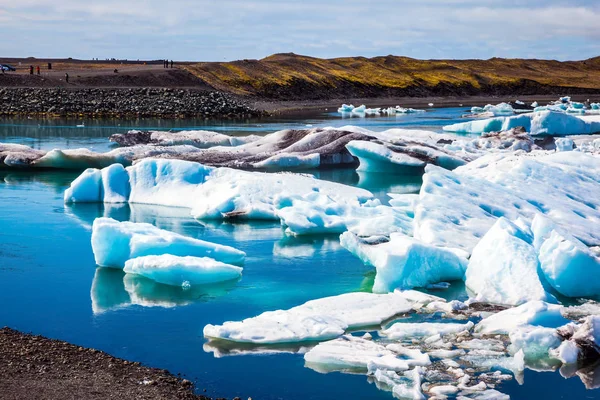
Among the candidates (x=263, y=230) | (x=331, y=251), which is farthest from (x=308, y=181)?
(x=331, y=251)

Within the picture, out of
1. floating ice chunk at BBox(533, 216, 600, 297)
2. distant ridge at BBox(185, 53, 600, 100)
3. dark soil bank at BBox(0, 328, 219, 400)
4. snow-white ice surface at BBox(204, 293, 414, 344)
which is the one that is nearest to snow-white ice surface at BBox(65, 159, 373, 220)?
floating ice chunk at BBox(533, 216, 600, 297)

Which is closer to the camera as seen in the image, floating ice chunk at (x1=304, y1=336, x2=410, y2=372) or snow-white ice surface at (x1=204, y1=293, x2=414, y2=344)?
floating ice chunk at (x1=304, y1=336, x2=410, y2=372)

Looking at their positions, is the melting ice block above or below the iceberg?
below

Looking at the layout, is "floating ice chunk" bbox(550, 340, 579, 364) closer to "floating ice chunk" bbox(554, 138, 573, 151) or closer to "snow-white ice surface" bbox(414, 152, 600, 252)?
"snow-white ice surface" bbox(414, 152, 600, 252)

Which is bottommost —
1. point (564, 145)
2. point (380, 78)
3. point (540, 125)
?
point (564, 145)

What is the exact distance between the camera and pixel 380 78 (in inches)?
2427

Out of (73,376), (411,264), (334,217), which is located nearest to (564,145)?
(334,217)

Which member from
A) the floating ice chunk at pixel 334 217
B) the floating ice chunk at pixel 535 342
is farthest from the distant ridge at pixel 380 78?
the floating ice chunk at pixel 535 342

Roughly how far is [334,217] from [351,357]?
18.5 ft

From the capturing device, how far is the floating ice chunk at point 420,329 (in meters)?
7.36

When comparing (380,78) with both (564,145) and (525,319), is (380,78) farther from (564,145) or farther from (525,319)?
(525,319)

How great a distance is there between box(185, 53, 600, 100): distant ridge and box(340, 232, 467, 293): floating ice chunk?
38.4 meters

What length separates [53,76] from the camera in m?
42.7

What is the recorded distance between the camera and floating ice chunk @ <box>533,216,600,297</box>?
8805mm
